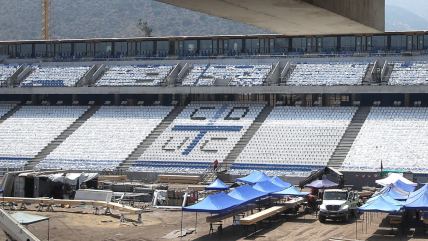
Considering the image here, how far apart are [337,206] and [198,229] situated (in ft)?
22.0

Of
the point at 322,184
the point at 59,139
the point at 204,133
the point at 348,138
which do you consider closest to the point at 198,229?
the point at 322,184

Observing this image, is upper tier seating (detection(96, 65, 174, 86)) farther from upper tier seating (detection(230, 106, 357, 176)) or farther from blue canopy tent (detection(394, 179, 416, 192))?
blue canopy tent (detection(394, 179, 416, 192))

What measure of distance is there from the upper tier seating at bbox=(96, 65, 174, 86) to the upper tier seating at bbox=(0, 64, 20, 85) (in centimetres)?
1070

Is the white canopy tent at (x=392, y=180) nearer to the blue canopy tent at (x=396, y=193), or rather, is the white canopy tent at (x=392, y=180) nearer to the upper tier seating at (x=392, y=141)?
the blue canopy tent at (x=396, y=193)

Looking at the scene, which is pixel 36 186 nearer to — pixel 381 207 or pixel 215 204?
pixel 215 204

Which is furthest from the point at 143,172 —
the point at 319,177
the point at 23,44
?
the point at 23,44

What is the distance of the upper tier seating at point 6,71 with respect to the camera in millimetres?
65500

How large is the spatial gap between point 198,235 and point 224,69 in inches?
1378

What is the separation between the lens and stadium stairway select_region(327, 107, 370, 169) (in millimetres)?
45188

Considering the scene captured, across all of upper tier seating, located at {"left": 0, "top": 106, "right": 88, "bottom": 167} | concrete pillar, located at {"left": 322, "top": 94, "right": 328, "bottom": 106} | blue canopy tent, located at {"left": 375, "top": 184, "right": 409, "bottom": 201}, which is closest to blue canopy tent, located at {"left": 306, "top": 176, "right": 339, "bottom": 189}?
blue canopy tent, located at {"left": 375, "top": 184, "right": 409, "bottom": 201}

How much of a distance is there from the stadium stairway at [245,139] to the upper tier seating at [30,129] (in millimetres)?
16850

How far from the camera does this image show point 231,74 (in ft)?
194

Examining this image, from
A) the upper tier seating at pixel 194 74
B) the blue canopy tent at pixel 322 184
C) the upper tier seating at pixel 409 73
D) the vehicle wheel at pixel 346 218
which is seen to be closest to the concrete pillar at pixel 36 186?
the blue canopy tent at pixel 322 184

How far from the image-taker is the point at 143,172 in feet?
157
